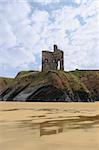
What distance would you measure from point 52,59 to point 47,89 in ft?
47.6

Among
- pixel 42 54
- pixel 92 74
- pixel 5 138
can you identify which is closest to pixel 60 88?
pixel 42 54

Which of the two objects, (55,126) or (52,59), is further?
(52,59)

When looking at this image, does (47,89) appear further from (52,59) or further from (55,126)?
(55,126)

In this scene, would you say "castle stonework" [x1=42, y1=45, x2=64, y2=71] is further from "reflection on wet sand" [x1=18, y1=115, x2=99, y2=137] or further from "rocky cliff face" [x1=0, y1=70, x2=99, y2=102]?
"reflection on wet sand" [x1=18, y1=115, x2=99, y2=137]

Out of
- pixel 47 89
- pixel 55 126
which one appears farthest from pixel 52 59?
pixel 55 126

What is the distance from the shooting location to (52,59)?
276ft

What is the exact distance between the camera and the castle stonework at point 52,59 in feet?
273

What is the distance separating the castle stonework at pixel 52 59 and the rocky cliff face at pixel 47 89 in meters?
3.88

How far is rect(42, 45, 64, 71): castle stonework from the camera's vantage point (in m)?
83.2

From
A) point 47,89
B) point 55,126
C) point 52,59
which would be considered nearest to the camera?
point 55,126

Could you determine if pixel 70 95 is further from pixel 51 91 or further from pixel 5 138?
pixel 5 138

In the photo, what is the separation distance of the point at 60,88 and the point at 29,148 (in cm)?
6405

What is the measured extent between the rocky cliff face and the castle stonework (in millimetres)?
3881

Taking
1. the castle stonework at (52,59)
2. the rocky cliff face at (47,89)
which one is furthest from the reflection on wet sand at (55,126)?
the castle stonework at (52,59)
